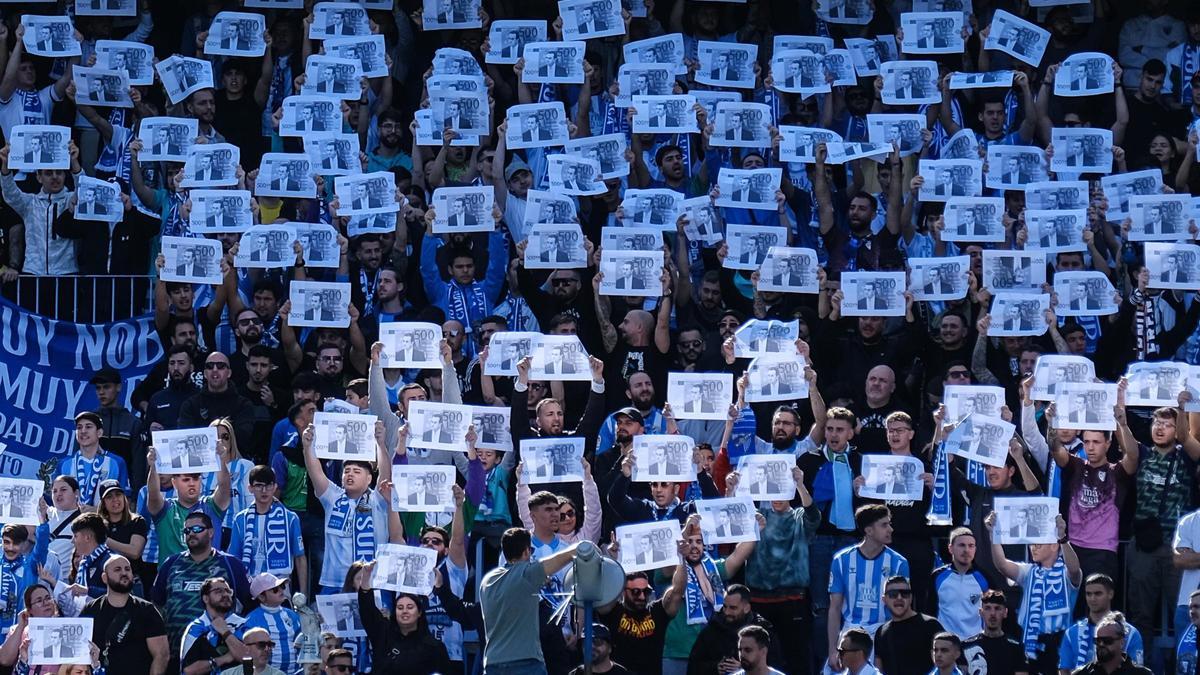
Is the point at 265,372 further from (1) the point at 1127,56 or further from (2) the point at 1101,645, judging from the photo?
(1) the point at 1127,56

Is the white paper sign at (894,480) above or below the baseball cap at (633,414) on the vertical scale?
below

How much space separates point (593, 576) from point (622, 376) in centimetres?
398

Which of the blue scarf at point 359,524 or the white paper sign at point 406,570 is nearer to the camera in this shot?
the white paper sign at point 406,570

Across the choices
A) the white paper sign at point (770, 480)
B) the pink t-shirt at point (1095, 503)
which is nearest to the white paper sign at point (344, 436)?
the white paper sign at point (770, 480)

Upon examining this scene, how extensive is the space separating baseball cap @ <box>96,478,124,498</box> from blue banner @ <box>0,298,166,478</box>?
182 cm

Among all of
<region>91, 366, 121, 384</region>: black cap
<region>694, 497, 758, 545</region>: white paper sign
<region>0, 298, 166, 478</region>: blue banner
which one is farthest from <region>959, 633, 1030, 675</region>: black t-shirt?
<region>0, 298, 166, 478</region>: blue banner

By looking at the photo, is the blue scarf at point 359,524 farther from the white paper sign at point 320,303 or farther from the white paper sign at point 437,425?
the white paper sign at point 320,303

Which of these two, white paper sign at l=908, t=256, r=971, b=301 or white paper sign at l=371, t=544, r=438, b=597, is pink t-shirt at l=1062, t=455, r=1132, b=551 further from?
white paper sign at l=371, t=544, r=438, b=597

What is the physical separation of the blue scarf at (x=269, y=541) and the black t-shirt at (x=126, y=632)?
31.2 inches

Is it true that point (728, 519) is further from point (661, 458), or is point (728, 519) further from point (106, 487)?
point (106, 487)

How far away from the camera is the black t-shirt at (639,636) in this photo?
57.8ft

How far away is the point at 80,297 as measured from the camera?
21.2 metres

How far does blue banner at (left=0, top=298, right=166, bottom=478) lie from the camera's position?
802 inches

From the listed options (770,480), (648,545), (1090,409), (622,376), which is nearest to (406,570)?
(648,545)
